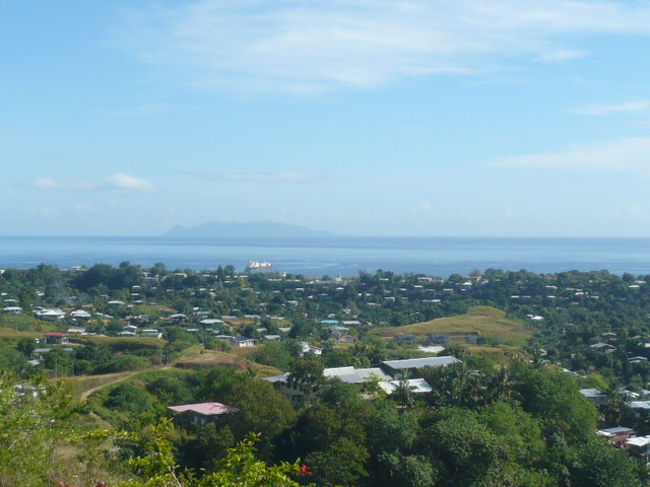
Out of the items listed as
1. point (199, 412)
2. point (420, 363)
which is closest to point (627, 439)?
point (420, 363)

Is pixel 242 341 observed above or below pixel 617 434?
below

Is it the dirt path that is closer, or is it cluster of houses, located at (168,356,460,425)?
cluster of houses, located at (168,356,460,425)

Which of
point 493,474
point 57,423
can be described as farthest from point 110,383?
point 57,423

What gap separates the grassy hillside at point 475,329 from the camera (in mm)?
44219

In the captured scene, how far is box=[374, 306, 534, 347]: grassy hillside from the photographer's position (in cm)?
4422

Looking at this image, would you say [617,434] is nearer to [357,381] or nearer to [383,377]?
[383,377]

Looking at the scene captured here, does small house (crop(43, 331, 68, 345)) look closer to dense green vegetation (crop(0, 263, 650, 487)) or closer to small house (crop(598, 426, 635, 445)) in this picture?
dense green vegetation (crop(0, 263, 650, 487))

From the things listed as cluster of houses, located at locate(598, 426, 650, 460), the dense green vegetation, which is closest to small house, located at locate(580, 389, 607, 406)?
the dense green vegetation

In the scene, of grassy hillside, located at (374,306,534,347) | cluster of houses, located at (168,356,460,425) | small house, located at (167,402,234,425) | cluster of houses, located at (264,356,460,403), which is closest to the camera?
small house, located at (167,402,234,425)

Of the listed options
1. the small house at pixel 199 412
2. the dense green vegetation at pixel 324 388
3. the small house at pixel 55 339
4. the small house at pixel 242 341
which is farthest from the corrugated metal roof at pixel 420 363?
the small house at pixel 55 339

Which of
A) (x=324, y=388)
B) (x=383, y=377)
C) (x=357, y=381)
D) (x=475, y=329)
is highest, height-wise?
(x=324, y=388)

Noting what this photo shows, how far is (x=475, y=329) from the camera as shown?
4656 cm

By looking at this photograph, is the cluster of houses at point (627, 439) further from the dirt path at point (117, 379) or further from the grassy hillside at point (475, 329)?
the grassy hillside at point (475, 329)

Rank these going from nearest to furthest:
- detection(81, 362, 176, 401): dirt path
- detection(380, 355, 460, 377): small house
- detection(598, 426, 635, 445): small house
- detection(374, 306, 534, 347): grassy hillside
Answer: detection(598, 426, 635, 445): small house < detection(81, 362, 176, 401): dirt path < detection(380, 355, 460, 377): small house < detection(374, 306, 534, 347): grassy hillside
